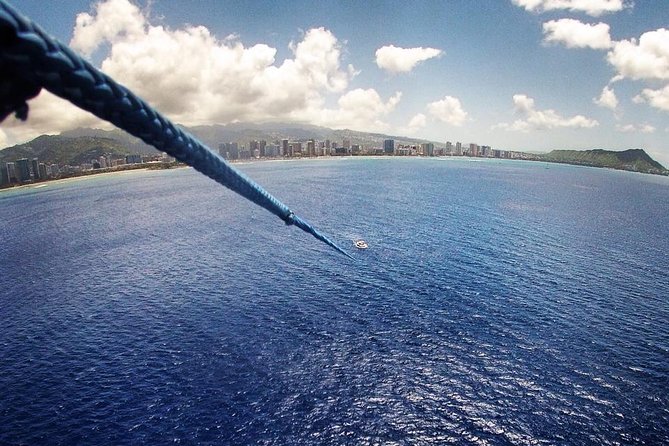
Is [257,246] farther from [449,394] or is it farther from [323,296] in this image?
[449,394]

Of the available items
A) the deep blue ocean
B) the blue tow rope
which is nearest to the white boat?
the deep blue ocean

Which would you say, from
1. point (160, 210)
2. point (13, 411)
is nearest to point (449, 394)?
point (13, 411)

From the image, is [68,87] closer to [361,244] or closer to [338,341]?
[338,341]

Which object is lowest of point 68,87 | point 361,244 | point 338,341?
point 338,341

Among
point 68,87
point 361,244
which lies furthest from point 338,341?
point 68,87

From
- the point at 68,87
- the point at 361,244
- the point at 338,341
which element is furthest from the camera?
the point at 361,244

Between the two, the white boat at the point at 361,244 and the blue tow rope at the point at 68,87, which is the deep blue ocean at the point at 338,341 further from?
the blue tow rope at the point at 68,87
